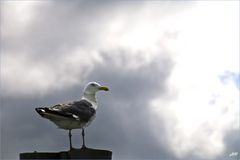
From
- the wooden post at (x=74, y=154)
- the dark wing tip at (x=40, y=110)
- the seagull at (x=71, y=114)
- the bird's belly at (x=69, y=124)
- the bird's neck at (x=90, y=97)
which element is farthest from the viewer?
the bird's neck at (x=90, y=97)

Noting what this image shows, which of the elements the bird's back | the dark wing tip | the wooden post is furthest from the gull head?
the wooden post

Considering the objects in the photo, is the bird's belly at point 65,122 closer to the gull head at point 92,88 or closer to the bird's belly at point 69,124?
the bird's belly at point 69,124

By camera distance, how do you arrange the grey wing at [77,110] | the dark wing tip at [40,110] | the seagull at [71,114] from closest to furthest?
the dark wing tip at [40,110] < the seagull at [71,114] < the grey wing at [77,110]

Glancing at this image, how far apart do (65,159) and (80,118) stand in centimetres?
453

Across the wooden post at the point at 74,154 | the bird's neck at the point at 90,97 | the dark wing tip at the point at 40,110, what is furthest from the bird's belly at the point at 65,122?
the wooden post at the point at 74,154

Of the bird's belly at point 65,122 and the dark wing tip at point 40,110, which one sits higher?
the dark wing tip at point 40,110

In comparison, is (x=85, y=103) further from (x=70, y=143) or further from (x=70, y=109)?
(x=70, y=143)

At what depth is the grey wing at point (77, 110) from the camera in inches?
537

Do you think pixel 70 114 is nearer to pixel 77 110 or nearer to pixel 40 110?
pixel 77 110

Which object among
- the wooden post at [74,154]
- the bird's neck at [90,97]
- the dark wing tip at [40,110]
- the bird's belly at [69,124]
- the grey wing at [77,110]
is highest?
the bird's neck at [90,97]

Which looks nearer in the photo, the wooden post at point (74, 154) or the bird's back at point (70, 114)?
the wooden post at point (74, 154)

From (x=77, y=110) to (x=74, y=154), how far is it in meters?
4.48

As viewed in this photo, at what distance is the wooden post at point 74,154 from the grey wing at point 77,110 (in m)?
3.68

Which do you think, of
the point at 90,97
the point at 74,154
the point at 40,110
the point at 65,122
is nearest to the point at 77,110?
the point at 65,122
